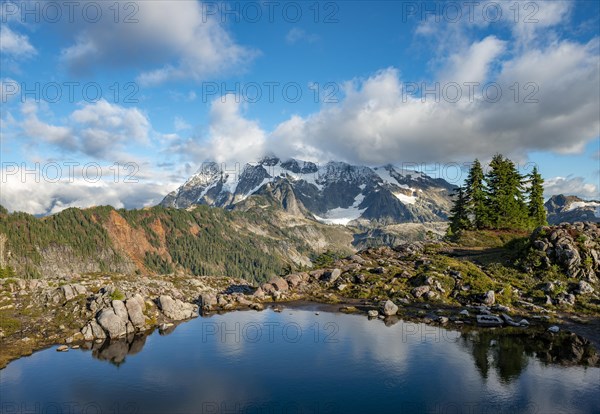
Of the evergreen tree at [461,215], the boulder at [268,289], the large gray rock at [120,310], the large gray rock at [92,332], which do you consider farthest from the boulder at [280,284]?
the evergreen tree at [461,215]

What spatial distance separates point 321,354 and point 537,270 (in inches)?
2071

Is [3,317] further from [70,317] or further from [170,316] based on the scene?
[170,316]

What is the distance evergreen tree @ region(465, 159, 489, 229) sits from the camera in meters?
114

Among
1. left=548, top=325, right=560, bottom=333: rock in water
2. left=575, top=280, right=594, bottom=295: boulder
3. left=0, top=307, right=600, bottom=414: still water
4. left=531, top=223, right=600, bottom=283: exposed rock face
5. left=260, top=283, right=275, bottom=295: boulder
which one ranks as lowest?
left=0, top=307, right=600, bottom=414: still water

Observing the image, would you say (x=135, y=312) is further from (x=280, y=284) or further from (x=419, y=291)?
(x=419, y=291)

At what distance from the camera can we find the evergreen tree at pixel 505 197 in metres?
112

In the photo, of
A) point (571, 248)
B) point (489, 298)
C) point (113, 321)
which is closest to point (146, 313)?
point (113, 321)

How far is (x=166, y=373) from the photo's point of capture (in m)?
45.6

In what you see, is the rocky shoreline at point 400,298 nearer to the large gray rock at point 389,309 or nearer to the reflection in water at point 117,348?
the large gray rock at point 389,309

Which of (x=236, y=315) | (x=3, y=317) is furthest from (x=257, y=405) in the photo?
(x=3, y=317)

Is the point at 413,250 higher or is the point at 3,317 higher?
the point at 413,250

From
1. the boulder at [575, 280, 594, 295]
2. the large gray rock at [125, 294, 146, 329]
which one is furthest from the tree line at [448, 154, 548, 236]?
the large gray rock at [125, 294, 146, 329]

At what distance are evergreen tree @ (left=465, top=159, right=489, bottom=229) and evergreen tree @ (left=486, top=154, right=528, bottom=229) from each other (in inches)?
65.1

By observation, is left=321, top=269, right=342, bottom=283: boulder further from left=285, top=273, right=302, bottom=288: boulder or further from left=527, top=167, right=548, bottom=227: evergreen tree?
left=527, top=167, right=548, bottom=227: evergreen tree
